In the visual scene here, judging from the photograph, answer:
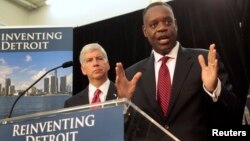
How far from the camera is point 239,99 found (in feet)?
9.93

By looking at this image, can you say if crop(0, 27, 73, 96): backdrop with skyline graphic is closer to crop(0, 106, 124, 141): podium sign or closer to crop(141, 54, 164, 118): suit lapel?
crop(141, 54, 164, 118): suit lapel

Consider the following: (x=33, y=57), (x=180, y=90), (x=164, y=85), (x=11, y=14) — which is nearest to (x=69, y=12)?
(x=11, y=14)

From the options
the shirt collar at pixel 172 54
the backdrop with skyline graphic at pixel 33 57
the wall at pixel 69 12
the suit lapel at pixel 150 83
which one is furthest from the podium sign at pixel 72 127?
the wall at pixel 69 12

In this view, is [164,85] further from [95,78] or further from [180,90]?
[95,78]

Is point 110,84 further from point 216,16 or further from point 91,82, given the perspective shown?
point 216,16

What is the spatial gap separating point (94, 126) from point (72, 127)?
9cm

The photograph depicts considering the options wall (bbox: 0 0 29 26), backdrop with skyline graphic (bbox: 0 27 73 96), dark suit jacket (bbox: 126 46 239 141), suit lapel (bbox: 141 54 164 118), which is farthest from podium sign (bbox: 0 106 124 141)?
wall (bbox: 0 0 29 26)

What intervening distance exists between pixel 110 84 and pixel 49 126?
2.22 m

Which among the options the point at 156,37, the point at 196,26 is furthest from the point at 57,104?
the point at 196,26

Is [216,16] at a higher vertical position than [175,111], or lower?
higher

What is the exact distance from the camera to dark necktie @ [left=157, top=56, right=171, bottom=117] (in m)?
3.05

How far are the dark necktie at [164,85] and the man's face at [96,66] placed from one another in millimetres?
662

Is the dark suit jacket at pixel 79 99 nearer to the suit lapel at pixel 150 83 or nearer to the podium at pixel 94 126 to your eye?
the suit lapel at pixel 150 83

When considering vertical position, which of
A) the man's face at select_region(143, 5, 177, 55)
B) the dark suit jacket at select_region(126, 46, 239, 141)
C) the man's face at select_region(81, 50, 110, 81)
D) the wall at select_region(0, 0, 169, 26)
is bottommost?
the dark suit jacket at select_region(126, 46, 239, 141)
